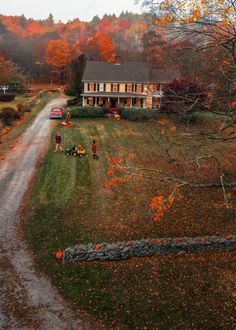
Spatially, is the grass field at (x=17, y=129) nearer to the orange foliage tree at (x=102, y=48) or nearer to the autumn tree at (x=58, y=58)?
the autumn tree at (x=58, y=58)

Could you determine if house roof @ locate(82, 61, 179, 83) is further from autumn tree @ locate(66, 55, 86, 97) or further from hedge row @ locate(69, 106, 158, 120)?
hedge row @ locate(69, 106, 158, 120)

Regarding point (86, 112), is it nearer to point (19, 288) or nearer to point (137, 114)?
point (137, 114)

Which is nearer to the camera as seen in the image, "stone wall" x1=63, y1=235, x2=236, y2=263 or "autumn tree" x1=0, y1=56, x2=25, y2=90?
"stone wall" x1=63, y1=235, x2=236, y2=263

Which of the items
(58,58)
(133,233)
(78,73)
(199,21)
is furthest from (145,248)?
(58,58)

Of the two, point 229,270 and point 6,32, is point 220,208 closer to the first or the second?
point 229,270

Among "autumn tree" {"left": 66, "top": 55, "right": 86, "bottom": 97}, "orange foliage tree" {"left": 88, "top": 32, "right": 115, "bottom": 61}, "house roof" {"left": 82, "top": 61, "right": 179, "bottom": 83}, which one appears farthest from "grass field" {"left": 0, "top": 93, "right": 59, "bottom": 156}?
"orange foliage tree" {"left": 88, "top": 32, "right": 115, "bottom": 61}
